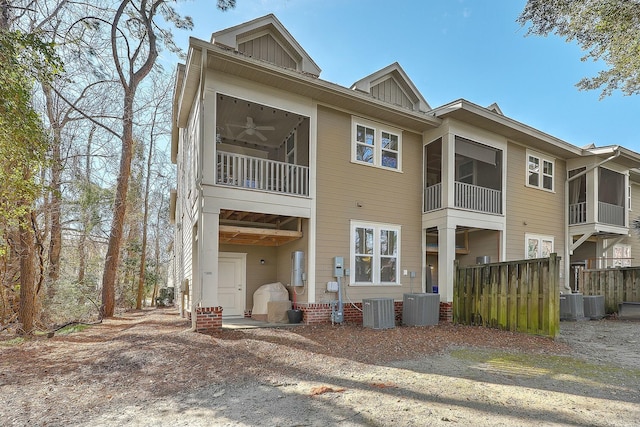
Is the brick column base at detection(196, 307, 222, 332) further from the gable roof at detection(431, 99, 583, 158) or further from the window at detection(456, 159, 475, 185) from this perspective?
the window at detection(456, 159, 475, 185)

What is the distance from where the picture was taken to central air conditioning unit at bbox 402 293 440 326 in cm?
967

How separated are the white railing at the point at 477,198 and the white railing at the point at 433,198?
506mm

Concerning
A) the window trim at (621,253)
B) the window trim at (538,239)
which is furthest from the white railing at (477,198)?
the window trim at (621,253)

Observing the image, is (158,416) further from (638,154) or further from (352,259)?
(638,154)

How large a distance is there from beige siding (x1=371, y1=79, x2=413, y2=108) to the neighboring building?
46mm

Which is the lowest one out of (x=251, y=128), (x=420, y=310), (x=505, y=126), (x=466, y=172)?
(x=420, y=310)

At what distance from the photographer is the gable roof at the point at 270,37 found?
884 centimetres

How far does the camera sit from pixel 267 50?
9.86 m

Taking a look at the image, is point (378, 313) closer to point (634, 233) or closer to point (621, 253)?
point (621, 253)

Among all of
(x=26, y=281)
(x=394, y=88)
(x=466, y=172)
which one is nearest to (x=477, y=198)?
(x=466, y=172)

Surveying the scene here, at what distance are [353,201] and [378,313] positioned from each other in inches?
122

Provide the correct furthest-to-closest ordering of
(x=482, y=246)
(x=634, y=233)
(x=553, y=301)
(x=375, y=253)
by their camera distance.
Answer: (x=634, y=233) → (x=482, y=246) → (x=375, y=253) → (x=553, y=301)

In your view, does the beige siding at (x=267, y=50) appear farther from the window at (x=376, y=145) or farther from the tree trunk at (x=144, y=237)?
the tree trunk at (x=144, y=237)

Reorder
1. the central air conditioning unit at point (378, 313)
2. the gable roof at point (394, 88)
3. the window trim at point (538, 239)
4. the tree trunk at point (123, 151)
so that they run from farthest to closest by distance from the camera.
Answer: the tree trunk at point (123, 151)
the window trim at point (538, 239)
the gable roof at point (394, 88)
the central air conditioning unit at point (378, 313)
